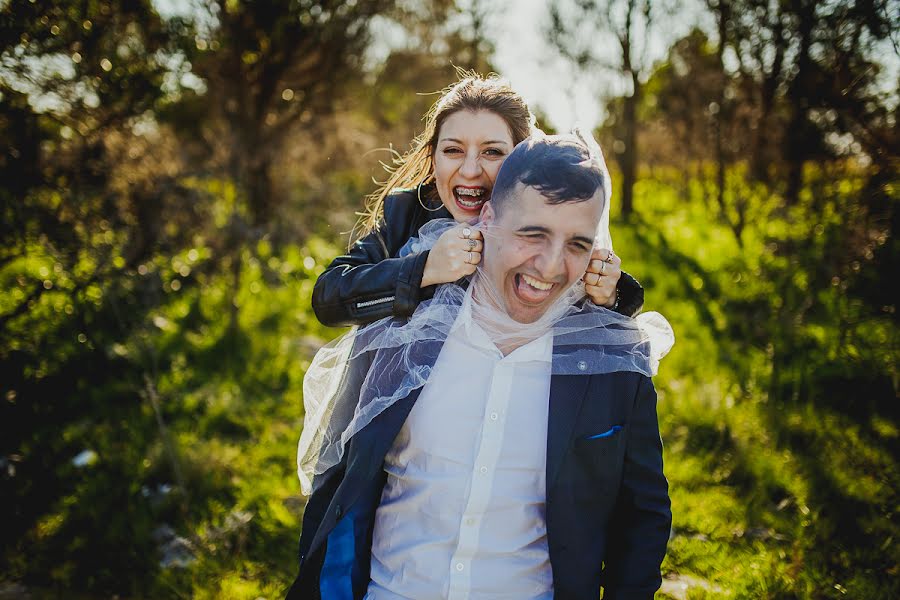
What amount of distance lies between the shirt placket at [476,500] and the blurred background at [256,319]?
1.64 meters

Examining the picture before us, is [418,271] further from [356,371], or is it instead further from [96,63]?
[96,63]

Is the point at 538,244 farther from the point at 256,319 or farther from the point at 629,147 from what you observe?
the point at 629,147

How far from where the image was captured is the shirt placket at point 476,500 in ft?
6.39

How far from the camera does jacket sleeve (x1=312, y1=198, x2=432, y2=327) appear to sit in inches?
84.8

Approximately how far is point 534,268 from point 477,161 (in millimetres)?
682

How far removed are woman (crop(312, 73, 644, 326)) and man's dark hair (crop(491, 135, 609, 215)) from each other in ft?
0.79

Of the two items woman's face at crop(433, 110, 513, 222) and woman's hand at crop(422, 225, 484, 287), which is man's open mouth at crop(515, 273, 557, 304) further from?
woman's face at crop(433, 110, 513, 222)

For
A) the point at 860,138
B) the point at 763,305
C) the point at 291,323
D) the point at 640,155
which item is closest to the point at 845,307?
the point at 860,138

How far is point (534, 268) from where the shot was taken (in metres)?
1.92

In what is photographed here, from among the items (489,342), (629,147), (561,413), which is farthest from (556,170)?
(629,147)

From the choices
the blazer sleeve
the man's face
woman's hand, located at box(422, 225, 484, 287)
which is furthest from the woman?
the blazer sleeve

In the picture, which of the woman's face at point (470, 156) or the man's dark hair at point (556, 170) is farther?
the woman's face at point (470, 156)

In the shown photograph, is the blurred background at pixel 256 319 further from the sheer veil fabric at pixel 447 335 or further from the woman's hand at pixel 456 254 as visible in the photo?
the woman's hand at pixel 456 254

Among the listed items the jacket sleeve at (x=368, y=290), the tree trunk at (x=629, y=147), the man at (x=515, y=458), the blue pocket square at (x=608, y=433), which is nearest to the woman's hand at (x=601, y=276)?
the man at (x=515, y=458)
